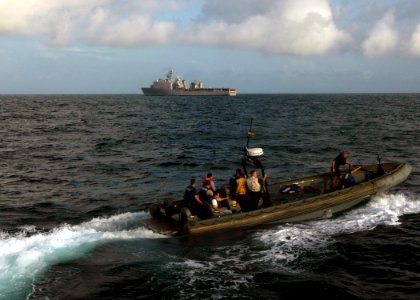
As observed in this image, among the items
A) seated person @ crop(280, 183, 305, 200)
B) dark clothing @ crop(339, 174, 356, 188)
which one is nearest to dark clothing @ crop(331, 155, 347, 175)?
dark clothing @ crop(339, 174, 356, 188)

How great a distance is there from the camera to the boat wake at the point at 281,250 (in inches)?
430

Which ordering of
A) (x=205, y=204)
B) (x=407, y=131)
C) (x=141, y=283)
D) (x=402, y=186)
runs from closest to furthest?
(x=141, y=283)
(x=205, y=204)
(x=402, y=186)
(x=407, y=131)

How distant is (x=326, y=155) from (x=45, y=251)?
2229 cm

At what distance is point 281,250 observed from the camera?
12539mm

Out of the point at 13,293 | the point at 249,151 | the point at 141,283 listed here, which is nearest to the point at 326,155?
the point at 249,151

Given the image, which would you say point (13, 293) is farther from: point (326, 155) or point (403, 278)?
point (326, 155)

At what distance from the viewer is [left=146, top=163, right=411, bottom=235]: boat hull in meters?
13.3

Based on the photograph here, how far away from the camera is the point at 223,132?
4641 centimetres

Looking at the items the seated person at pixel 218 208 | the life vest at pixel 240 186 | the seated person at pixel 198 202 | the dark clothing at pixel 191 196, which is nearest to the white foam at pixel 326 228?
the seated person at pixel 218 208

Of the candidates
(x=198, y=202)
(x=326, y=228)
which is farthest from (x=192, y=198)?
(x=326, y=228)

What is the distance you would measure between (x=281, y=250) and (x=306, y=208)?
103 inches

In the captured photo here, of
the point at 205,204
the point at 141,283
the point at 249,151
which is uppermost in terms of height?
the point at 249,151

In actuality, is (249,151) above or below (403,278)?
above

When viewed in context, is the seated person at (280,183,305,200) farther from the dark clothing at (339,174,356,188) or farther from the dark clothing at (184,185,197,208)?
the dark clothing at (184,185,197,208)
